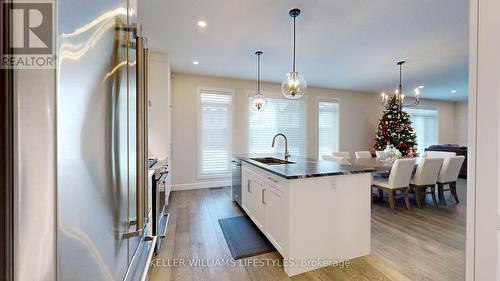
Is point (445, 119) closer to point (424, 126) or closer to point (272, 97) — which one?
point (424, 126)

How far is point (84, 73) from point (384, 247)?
9.38ft

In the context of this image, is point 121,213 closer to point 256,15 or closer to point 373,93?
point 256,15

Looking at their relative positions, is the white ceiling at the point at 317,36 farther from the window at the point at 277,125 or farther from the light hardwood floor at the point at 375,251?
the light hardwood floor at the point at 375,251

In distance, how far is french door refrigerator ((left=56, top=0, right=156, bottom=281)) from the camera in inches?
15.3

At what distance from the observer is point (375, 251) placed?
2.13 metres

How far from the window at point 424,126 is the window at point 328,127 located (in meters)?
3.58

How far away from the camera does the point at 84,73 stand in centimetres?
45

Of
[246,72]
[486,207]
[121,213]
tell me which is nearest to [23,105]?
[121,213]

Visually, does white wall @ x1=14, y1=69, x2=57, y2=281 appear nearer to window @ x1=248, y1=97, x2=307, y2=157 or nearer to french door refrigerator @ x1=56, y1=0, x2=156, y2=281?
french door refrigerator @ x1=56, y1=0, x2=156, y2=281

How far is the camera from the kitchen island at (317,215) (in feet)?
5.84

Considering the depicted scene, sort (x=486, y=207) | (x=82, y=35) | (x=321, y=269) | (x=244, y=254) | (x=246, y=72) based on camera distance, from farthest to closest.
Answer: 1. (x=246, y=72)
2. (x=244, y=254)
3. (x=321, y=269)
4. (x=486, y=207)
5. (x=82, y=35)

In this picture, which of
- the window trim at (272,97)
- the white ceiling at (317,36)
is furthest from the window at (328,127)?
the white ceiling at (317,36)

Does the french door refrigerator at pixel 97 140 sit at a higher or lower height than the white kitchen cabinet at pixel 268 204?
higher

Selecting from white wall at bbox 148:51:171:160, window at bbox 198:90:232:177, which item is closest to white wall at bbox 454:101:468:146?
window at bbox 198:90:232:177
